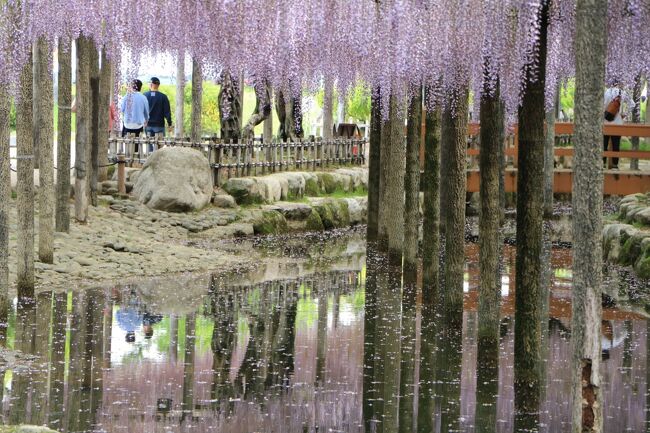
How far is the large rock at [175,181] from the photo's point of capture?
1769 centimetres

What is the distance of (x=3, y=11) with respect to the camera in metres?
9.93

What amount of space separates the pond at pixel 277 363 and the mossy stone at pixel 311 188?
7.48 m

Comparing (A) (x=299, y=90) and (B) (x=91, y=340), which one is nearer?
(B) (x=91, y=340)

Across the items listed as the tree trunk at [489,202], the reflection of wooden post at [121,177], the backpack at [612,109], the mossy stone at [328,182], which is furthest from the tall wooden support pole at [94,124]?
the backpack at [612,109]

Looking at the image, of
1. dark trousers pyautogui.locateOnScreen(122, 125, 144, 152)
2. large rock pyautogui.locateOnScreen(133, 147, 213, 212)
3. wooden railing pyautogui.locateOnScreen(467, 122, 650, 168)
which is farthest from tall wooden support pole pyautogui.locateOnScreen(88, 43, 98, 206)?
wooden railing pyautogui.locateOnScreen(467, 122, 650, 168)

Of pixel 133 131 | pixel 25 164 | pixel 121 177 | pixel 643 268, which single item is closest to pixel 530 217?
pixel 25 164

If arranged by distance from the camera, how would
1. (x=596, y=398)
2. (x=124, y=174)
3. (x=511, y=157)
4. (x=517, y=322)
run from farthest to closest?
(x=511, y=157) → (x=124, y=174) → (x=517, y=322) → (x=596, y=398)

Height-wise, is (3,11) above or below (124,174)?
above

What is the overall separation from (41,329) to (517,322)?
4.15 meters

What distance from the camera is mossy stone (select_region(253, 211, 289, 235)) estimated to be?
18375 millimetres

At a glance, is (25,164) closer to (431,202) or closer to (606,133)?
(431,202)

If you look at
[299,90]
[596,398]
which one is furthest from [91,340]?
[299,90]

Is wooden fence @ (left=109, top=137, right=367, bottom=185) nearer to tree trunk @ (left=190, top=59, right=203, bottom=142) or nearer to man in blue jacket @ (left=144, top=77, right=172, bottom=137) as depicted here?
tree trunk @ (left=190, top=59, right=203, bottom=142)

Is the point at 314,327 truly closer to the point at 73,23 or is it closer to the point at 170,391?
the point at 170,391
